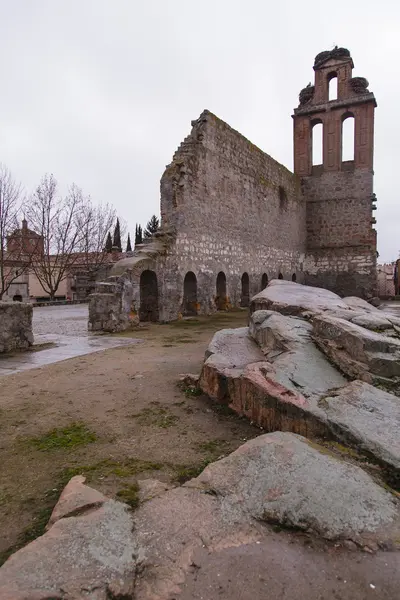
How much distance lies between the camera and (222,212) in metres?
14.2

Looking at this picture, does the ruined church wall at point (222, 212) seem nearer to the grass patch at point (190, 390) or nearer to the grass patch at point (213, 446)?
the grass patch at point (190, 390)

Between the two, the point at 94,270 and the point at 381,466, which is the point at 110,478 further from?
the point at 94,270

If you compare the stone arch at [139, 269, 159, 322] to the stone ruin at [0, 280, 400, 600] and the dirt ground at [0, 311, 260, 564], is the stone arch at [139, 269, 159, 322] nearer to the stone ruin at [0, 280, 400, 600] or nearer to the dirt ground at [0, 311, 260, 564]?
the dirt ground at [0, 311, 260, 564]

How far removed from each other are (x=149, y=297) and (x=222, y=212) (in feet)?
15.4

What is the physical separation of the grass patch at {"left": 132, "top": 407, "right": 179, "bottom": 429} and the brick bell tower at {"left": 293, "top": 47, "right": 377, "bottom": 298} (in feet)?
63.5

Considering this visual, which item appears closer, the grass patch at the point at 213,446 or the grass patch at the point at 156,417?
the grass patch at the point at 213,446

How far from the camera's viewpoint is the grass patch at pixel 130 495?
2.26m

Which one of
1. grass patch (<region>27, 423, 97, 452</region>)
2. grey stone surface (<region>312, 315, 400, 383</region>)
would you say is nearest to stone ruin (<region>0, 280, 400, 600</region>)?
grey stone surface (<region>312, 315, 400, 383</region>)

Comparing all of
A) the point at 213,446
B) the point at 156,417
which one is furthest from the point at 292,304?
the point at 213,446

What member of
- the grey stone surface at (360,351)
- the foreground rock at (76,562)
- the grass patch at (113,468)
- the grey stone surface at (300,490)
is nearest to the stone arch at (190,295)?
the grey stone surface at (360,351)

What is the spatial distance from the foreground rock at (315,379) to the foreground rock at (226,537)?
50 centimetres

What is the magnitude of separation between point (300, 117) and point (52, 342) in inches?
782

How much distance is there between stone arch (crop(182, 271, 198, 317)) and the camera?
12.8m

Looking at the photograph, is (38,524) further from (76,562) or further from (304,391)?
(304,391)
